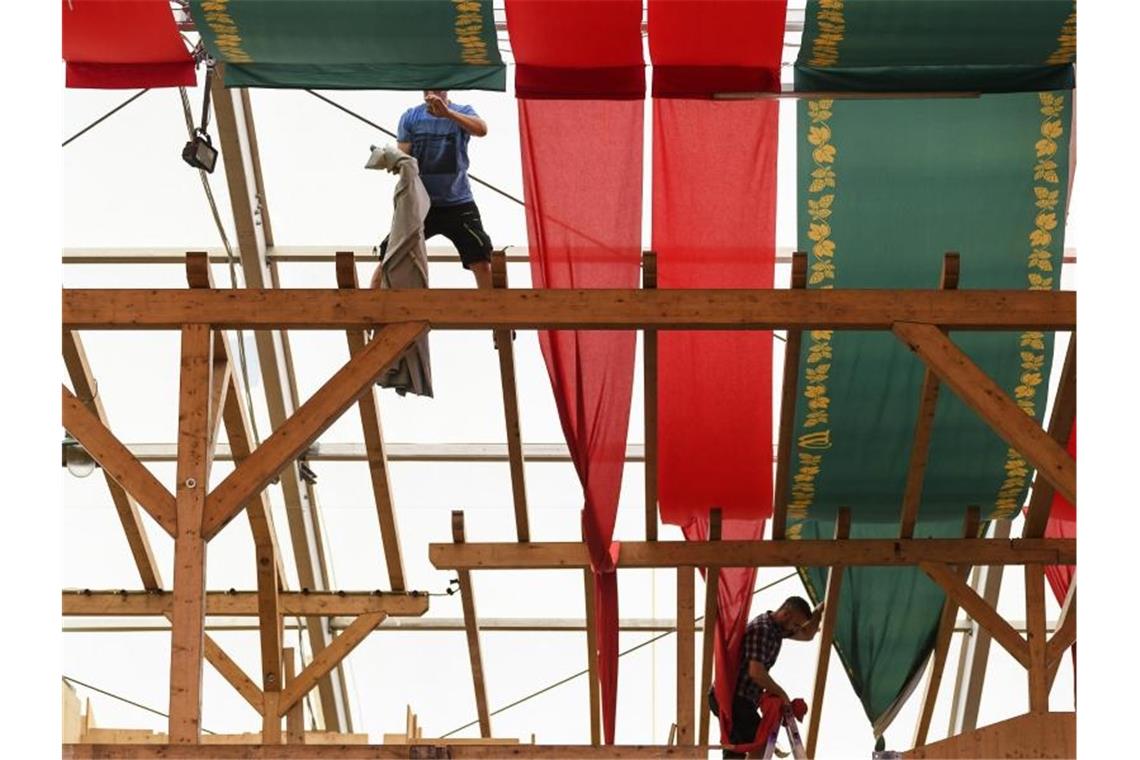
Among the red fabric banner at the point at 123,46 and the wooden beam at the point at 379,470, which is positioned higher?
the red fabric banner at the point at 123,46

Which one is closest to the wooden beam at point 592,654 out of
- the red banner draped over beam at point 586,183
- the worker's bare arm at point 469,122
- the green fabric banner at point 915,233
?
the red banner draped over beam at point 586,183

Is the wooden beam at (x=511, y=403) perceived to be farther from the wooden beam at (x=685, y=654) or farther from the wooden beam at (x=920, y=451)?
the wooden beam at (x=920, y=451)

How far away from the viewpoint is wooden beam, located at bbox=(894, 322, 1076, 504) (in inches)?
244

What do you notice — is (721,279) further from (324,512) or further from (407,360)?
(324,512)

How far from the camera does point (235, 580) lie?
1044cm

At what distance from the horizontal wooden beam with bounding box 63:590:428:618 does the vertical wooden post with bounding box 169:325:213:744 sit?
2.86 metres

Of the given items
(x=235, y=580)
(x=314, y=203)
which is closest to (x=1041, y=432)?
(x=314, y=203)

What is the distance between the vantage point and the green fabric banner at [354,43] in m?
6.20

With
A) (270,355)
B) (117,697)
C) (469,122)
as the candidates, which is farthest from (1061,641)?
(117,697)

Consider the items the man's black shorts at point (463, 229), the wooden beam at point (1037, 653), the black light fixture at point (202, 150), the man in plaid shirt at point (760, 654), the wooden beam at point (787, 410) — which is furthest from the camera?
the man in plaid shirt at point (760, 654)

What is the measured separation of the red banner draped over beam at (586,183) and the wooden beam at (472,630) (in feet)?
3.09

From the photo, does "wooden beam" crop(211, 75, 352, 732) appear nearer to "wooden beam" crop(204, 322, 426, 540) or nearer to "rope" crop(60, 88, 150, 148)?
"rope" crop(60, 88, 150, 148)

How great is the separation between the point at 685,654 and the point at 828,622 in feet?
2.66

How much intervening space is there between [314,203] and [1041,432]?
4.15m
